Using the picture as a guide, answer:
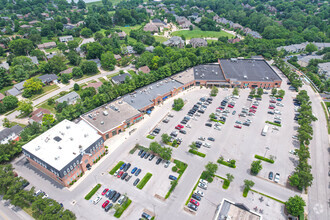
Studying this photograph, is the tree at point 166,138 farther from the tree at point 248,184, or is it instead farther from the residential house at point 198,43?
the residential house at point 198,43

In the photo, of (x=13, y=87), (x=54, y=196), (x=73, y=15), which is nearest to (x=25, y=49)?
(x=13, y=87)

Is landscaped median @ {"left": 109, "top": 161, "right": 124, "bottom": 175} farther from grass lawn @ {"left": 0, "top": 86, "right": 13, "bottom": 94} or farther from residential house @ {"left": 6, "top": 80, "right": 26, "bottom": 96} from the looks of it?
grass lawn @ {"left": 0, "top": 86, "right": 13, "bottom": 94}

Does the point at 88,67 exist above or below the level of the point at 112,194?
above

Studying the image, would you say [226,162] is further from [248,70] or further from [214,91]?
[248,70]

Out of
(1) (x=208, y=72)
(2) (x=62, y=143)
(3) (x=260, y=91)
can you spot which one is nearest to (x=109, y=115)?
(2) (x=62, y=143)

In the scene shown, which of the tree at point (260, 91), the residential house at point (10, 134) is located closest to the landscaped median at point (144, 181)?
the residential house at point (10, 134)

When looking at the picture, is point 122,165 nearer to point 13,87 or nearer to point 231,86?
point 231,86
